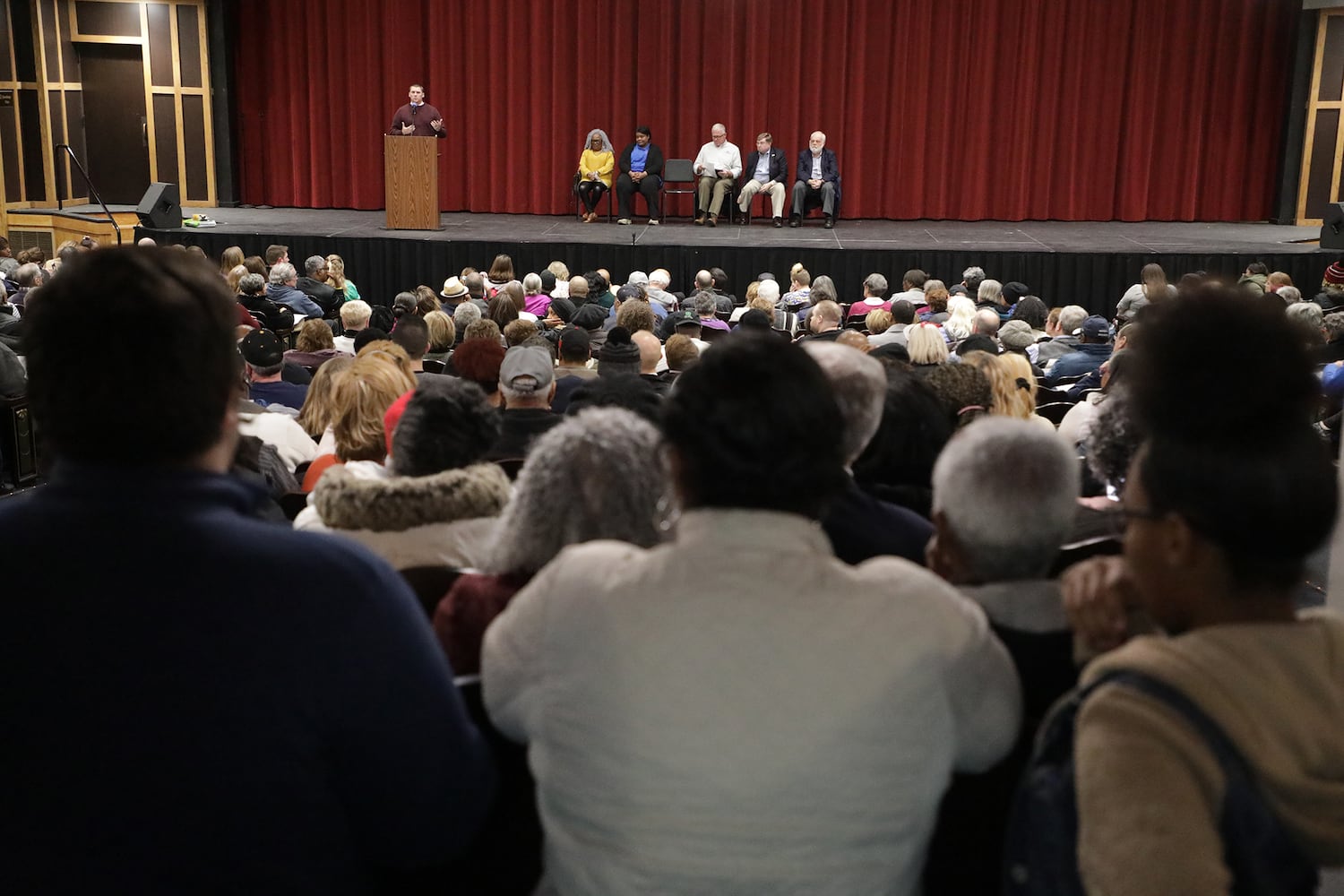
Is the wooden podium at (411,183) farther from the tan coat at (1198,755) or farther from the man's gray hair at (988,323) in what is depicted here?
the tan coat at (1198,755)

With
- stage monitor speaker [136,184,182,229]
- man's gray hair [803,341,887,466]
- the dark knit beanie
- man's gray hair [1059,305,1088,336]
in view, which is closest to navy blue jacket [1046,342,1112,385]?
man's gray hair [1059,305,1088,336]

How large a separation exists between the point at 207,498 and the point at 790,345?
65 centimetres

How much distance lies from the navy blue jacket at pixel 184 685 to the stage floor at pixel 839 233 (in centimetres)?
944

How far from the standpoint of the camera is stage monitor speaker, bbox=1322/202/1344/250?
10656 mm

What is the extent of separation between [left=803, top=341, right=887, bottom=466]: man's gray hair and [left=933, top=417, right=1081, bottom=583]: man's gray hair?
23.7 inches

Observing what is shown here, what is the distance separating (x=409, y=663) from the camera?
48.2 inches

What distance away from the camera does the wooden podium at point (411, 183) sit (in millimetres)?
11016

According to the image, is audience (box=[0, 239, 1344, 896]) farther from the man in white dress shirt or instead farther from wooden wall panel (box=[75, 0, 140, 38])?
wooden wall panel (box=[75, 0, 140, 38])

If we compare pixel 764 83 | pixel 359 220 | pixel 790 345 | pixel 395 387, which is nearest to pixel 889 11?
pixel 764 83

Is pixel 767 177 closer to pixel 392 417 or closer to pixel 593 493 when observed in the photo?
pixel 392 417

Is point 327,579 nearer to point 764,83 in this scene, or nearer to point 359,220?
point 359,220

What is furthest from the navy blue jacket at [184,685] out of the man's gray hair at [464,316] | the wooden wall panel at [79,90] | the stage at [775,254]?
the wooden wall panel at [79,90]

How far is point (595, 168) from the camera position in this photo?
12523 mm

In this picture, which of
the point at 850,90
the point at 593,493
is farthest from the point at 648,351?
the point at 850,90
